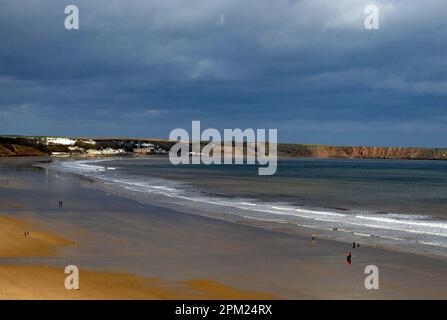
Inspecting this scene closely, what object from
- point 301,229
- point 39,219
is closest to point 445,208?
point 301,229

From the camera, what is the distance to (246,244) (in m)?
25.5

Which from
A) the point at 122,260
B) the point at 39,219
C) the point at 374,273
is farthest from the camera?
the point at 39,219

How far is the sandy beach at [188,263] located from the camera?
16.5 metres

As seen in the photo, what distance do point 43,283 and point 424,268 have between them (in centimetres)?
1355

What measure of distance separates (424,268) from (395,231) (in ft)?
34.3

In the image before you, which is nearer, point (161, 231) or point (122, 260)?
point (122, 260)

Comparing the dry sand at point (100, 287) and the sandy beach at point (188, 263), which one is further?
the sandy beach at point (188, 263)

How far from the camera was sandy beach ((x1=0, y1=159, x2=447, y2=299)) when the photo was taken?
16.5 metres

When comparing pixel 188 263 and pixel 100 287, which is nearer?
pixel 100 287

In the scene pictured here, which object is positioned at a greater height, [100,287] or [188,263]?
[100,287]

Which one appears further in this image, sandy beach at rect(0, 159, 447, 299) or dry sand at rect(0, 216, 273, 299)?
sandy beach at rect(0, 159, 447, 299)

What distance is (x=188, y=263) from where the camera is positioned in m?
20.8

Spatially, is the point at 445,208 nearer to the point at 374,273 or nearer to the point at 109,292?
the point at 374,273

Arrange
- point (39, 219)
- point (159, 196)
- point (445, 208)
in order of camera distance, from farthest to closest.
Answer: point (159, 196)
point (445, 208)
point (39, 219)
